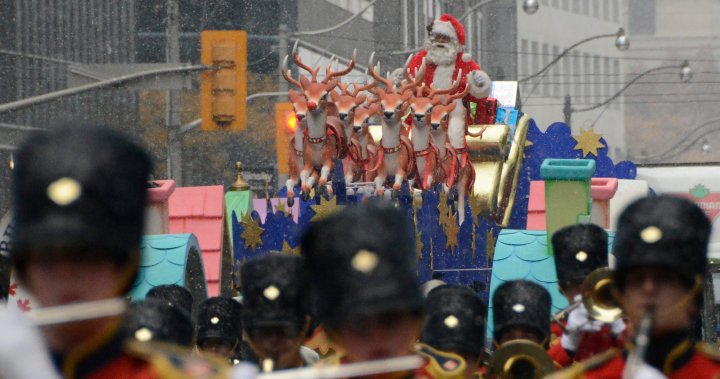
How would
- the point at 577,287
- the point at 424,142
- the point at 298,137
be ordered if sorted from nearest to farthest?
the point at 577,287 < the point at 298,137 < the point at 424,142

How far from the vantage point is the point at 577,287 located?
339 inches

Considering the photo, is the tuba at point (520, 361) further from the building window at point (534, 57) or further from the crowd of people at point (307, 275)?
the building window at point (534, 57)

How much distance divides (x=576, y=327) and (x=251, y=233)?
939 cm

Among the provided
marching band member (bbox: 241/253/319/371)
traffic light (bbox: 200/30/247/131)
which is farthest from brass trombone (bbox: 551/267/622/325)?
traffic light (bbox: 200/30/247/131)

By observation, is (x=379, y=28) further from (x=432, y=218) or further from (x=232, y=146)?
(x=432, y=218)

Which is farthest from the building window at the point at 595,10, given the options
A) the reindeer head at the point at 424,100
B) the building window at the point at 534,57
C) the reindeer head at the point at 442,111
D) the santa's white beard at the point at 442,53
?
the reindeer head at the point at 442,111

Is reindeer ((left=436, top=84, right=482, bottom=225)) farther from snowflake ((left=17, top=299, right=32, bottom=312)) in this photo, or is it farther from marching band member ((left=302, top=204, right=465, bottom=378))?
marching band member ((left=302, top=204, right=465, bottom=378))

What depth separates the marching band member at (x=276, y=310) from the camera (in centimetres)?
687

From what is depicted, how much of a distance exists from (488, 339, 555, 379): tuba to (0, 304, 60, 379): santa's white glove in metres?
3.90

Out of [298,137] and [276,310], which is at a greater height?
[298,137]

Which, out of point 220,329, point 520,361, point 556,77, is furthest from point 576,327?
point 556,77

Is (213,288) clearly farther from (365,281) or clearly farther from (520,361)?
(365,281)

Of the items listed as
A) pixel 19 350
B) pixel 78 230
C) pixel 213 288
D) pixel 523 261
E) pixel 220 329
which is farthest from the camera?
pixel 213 288

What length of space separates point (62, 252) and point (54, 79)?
106 feet
